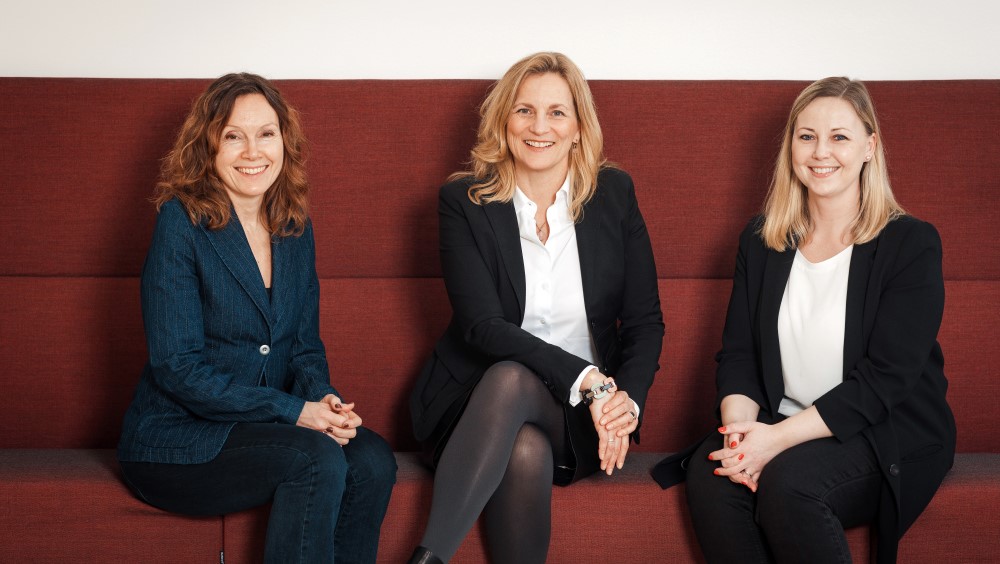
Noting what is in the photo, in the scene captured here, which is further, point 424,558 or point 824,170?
point 824,170

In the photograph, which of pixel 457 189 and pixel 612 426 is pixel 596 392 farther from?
pixel 457 189

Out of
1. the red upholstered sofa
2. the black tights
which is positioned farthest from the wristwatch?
the red upholstered sofa

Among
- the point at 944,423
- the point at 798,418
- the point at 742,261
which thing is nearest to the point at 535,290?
the point at 742,261

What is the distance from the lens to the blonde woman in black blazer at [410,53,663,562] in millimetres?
2076

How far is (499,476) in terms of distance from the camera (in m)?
2.04

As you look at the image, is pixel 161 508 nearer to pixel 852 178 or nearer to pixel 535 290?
pixel 535 290

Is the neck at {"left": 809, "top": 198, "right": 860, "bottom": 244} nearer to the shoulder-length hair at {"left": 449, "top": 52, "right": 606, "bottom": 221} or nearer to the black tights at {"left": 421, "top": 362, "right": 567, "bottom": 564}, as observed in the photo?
the shoulder-length hair at {"left": 449, "top": 52, "right": 606, "bottom": 221}

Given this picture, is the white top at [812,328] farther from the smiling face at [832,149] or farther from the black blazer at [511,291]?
the black blazer at [511,291]

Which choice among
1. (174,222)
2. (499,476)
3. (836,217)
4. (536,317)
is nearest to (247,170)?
(174,222)

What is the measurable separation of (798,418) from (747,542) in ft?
0.94

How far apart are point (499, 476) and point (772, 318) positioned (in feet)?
2.44

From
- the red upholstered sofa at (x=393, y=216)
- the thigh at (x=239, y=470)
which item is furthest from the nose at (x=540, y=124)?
the thigh at (x=239, y=470)

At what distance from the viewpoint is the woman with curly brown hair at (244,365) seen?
201 centimetres

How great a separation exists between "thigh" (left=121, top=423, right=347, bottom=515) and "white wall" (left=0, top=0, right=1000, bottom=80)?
1.25 meters
